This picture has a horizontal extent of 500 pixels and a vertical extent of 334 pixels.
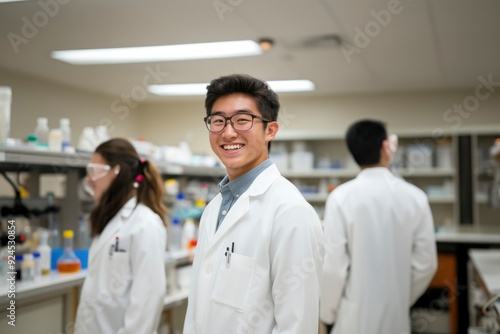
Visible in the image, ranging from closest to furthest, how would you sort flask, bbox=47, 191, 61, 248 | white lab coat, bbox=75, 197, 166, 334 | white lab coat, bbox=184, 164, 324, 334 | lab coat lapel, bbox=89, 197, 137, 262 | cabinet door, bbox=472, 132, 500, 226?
white lab coat, bbox=184, 164, 324, 334 → white lab coat, bbox=75, 197, 166, 334 → lab coat lapel, bbox=89, 197, 137, 262 → flask, bbox=47, 191, 61, 248 → cabinet door, bbox=472, 132, 500, 226

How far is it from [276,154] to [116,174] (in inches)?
155

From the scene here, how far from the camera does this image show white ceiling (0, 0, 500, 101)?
303 centimetres

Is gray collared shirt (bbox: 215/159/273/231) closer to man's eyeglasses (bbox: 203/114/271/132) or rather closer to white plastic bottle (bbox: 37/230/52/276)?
man's eyeglasses (bbox: 203/114/271/132)

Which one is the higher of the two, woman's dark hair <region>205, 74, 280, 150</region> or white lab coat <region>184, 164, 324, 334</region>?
woman's dark hair <region>205, 74, 280, 150</region>

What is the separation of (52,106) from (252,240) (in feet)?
14.9

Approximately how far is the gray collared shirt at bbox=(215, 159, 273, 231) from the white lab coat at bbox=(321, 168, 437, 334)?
Answer: 42.7 inches

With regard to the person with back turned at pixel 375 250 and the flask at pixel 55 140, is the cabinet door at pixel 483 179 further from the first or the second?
the flask at pixel 55 140

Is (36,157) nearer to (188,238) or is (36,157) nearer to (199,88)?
(188,238)

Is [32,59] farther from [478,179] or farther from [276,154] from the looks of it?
[478,179]

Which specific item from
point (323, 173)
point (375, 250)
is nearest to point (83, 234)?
point (375, 250)

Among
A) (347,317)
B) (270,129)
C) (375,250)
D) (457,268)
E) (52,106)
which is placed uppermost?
(52,106)

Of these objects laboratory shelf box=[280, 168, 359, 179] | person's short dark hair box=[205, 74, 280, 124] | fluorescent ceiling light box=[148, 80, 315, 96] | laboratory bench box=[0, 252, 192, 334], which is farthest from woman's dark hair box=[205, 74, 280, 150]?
laboratory shelf box=[280, 168, 359, 179]

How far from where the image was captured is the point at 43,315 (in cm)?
235

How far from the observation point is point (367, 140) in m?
2.54
